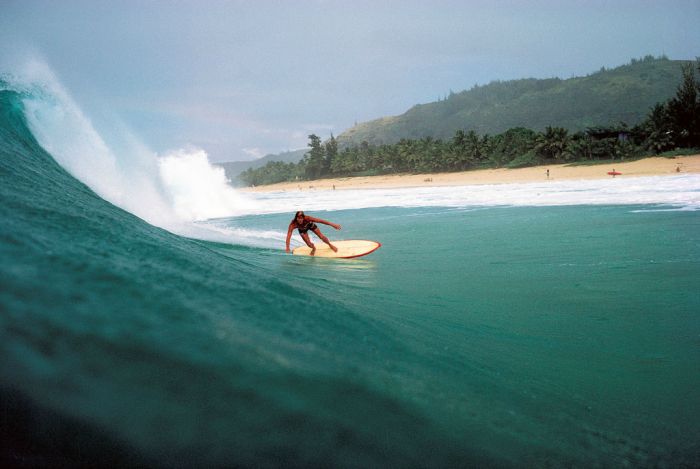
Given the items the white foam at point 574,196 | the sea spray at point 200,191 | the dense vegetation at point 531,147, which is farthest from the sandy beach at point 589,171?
the sea spray at point 200,191

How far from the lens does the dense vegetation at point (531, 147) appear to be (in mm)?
44375

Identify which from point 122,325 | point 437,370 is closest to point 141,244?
point 122,325

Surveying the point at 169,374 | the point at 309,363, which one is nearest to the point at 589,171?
the point at 309,363

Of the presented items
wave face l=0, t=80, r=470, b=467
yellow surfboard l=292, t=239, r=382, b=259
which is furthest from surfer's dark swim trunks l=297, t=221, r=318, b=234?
wave face l=0, t=80, r=470, b=467

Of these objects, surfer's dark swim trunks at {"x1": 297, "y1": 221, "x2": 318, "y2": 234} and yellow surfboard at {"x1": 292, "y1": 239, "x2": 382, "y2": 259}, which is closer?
yellow surfboard at {"x1": 292, "y1": 239, "x2": 382, "y2": 259}

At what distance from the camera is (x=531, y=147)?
56156 mm

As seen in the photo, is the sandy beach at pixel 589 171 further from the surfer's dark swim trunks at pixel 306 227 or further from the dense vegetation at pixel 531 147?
the surfer's dark swim trunks at pixel 306 227

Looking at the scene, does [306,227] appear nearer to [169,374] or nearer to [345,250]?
[345,250]

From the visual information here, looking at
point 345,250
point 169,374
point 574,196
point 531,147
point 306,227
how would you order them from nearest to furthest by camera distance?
1. point 169,374
2. point 345,250
3. point 306,227
4. point 574,196
5. point 531,147

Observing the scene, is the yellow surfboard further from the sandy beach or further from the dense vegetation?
the dense vegetation

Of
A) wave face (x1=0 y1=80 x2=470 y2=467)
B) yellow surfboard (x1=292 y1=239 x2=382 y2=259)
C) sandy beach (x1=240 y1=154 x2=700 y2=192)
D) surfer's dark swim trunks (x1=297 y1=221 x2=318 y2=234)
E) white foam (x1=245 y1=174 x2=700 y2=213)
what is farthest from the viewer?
sandy beach (x1=240 y1=154 x2=700 y2=192)

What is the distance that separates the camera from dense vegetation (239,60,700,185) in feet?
146

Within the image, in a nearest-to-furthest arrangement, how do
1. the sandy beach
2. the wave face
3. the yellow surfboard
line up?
the wave face
the yellow surfboard
the sandy beach

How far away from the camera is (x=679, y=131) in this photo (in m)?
44.2
